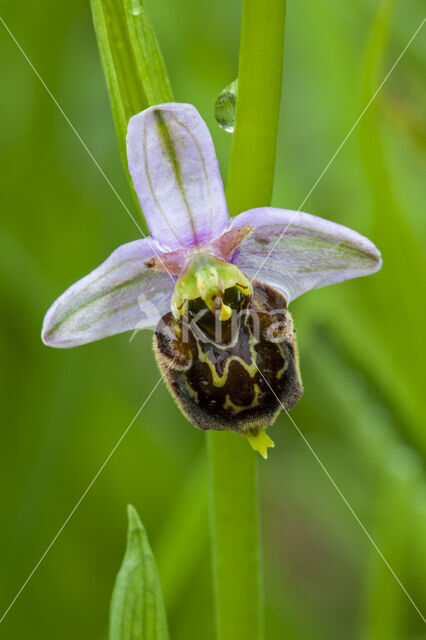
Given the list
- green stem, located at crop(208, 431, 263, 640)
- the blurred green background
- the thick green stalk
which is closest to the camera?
the thick green stalk

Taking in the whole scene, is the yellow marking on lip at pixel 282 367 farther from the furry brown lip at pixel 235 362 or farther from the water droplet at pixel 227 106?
the water droplet at pixel 227 106

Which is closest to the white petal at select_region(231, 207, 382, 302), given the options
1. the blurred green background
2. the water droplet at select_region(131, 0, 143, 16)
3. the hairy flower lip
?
the hairy flower lip

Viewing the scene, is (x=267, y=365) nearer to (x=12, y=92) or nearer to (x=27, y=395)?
(x=27, y=395)

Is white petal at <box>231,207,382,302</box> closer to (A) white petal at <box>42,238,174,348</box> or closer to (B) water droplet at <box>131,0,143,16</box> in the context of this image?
(A) white petal at <box>42,238,174,348</box>

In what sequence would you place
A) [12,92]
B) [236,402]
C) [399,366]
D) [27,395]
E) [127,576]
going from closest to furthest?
[236,402], [127,576], [399,366], [27,395], [12,92]

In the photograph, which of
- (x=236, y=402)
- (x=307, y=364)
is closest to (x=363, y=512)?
(x=307, y=364)

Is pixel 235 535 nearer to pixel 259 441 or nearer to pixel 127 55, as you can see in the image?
pixel 259 441

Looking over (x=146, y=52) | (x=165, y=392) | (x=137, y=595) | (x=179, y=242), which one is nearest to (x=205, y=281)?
(x=179, y=242)
